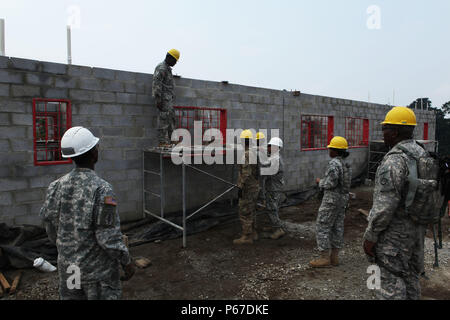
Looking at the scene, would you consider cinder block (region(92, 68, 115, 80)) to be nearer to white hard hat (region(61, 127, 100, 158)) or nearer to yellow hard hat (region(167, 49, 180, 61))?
yellow hard hat (region(167, 49, 180, 61))

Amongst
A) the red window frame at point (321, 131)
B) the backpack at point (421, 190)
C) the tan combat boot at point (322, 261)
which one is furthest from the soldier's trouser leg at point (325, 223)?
the red window frame at point (321, 131)

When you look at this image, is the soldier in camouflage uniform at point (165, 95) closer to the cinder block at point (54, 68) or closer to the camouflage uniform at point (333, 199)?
the cinder block at point (54, 68)

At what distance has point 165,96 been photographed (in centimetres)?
583

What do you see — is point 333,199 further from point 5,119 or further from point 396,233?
point 5,119

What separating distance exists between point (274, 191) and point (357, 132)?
7783mm

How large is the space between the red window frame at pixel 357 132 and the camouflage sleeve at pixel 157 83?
7976 mm

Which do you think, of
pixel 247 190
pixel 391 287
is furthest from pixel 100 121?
pixel 391 287

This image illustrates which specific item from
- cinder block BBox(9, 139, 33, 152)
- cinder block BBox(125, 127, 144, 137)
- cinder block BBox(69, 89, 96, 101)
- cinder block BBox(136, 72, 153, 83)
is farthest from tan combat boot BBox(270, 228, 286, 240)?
cinder block BBox(9, 139, 33, 152)

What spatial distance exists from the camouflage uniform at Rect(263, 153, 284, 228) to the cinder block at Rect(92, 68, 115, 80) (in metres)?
3.20

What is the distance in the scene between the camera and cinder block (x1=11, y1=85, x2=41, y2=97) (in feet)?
15.4

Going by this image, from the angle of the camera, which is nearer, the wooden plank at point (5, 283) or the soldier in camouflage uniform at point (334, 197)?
the wooden plank at point (5, 283)

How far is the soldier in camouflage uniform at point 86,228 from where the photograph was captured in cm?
213
